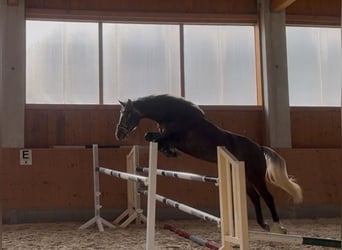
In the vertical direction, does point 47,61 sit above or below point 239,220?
above

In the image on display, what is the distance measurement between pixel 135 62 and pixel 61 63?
0.98 meters

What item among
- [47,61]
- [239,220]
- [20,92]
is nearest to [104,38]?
[47,61]

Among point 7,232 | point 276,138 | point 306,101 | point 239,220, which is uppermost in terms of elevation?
point 306,101

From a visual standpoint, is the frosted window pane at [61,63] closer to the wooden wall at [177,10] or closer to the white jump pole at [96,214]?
the wooden wall at [177,10]

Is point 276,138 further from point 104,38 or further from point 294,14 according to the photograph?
point 104,38

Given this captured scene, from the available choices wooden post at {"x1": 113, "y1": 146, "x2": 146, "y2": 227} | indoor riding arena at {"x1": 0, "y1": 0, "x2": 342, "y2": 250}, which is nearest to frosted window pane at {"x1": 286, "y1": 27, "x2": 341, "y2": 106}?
indoor riding arena at {"x1": 0, "y1": 0, "x2": 342, "y2": 250}

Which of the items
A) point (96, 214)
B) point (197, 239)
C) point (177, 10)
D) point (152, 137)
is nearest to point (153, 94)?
point (96, 214)

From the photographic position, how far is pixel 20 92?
5.87m

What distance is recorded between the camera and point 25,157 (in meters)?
5.62

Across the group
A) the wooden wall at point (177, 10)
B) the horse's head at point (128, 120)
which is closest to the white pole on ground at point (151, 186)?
the horse's head at point (128, 120)

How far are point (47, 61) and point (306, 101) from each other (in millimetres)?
3611

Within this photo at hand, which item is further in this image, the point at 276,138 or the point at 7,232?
the point at 276,138

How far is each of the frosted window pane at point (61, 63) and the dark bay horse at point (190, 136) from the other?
225cm

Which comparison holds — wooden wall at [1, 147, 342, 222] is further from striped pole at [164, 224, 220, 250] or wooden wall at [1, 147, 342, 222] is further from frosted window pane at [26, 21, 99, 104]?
striped pole at [164, 224, 220, 250]
